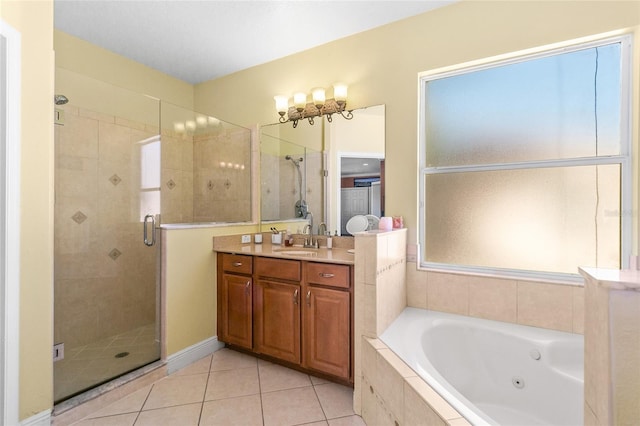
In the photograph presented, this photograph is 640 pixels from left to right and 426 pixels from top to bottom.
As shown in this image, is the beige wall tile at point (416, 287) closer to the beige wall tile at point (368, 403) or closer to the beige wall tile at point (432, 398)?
the beige wall tile at point (368, 403)

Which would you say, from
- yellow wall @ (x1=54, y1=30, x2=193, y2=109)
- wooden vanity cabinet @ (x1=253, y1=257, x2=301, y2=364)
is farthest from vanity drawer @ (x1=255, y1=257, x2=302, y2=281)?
yellow wall @ (x1=54, y1=30, x2=193, y2=109)

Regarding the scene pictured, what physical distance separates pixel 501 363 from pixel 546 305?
466mm

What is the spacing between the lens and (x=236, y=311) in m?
2.45

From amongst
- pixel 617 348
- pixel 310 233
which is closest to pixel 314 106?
pixel 310 233

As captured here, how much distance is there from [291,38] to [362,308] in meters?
2.28

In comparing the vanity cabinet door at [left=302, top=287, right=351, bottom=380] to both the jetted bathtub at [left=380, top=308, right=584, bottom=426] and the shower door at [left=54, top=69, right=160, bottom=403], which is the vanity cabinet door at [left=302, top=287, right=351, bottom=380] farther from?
the shower door at [left=54, top=69, right=160, bottom=403]

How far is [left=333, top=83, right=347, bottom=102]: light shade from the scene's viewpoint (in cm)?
246

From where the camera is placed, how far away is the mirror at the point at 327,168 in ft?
7.91

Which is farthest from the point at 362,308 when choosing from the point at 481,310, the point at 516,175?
the point at 516,175

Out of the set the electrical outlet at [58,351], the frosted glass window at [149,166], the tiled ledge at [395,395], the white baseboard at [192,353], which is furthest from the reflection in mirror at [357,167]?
the electrical outlet at [58,351]

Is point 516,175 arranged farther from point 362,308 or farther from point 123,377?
point 123,377

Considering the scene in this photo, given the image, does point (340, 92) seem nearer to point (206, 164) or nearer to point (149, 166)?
point (206, 164)

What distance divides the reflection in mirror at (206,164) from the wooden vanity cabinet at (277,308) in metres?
0.95

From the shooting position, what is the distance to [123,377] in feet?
6.50
